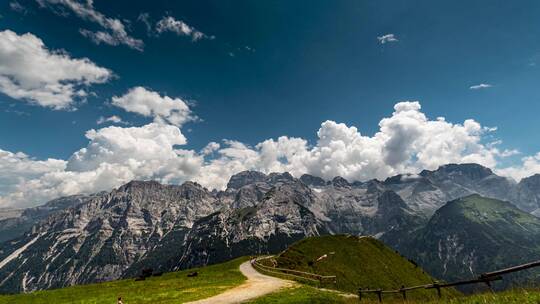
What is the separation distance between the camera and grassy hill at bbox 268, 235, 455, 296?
327 feet

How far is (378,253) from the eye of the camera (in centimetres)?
13500

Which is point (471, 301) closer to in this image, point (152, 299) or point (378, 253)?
point (152, 299)

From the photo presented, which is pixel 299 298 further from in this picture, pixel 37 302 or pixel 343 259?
pixel 343 259

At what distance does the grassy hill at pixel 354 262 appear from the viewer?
327 feet

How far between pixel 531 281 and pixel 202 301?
30.3 m

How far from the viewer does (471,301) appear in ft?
61.1

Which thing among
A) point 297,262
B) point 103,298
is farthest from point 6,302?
point 297,262

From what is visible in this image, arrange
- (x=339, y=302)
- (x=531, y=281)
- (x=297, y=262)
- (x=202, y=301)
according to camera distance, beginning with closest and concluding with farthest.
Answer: (x=531, y=281)
(x=339, y=302)
(x=202, y=301)
(x=297, y=262)

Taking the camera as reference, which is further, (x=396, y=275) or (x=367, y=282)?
(x=396, y=275)

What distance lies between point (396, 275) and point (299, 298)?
9774 cm

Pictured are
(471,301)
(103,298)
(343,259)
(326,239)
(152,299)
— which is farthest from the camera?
(326,239)

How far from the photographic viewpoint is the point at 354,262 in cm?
11712


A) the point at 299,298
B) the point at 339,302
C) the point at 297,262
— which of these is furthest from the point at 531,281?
the point at 297,262

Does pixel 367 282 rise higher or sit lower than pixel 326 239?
lower
